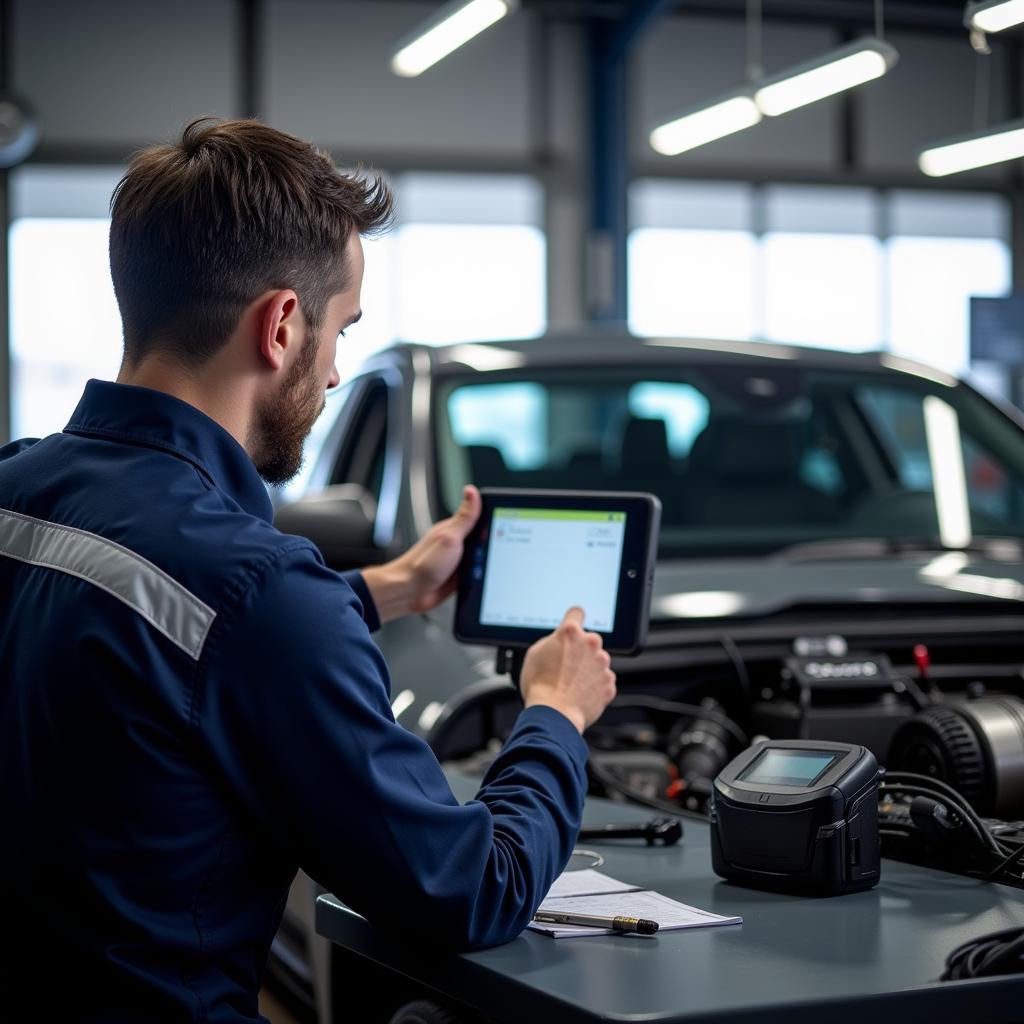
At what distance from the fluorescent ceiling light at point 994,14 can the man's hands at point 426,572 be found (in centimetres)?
119

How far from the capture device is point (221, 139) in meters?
1.58

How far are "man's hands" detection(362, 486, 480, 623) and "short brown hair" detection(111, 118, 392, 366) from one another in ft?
2.78

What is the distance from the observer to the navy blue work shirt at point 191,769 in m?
1.36

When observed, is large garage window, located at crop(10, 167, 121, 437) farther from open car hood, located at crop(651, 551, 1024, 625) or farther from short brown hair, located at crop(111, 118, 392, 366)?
short brown hair, located at crop(111, 118, 392, 366)

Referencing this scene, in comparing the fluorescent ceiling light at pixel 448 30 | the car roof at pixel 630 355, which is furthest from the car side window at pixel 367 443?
the fluorescent ceiling light at pixel 448 30

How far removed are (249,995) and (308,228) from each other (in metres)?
0.75

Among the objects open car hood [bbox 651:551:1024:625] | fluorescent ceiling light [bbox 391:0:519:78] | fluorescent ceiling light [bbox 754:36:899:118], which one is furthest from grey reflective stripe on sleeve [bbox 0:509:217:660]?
fluorescent ceiling light [bbox 391:0:519:78]

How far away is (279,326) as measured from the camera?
61.8 inches

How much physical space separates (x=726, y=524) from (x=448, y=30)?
3.40m

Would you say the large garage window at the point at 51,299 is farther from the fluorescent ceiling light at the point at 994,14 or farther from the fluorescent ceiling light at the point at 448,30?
the fluorescent ceiling light at the point at 994,14

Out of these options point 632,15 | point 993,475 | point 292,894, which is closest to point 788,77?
point 993,475

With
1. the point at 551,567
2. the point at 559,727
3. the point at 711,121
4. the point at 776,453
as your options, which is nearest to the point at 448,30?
the point at 711,121

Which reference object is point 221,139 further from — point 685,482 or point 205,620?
point 685,482

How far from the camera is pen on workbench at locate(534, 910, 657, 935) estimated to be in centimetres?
156
